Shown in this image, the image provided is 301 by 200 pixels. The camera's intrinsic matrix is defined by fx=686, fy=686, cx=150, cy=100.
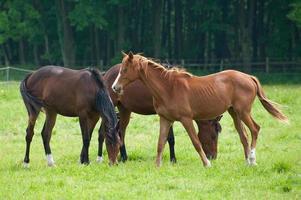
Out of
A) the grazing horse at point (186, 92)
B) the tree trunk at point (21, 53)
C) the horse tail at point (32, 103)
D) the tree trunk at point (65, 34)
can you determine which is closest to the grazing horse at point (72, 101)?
the horse tail at point (32, 103)

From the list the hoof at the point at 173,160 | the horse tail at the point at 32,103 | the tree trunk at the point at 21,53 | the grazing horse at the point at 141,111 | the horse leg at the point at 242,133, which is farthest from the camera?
the tree trunk at the point at 21,53

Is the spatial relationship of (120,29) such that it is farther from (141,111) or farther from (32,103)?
(32,103)

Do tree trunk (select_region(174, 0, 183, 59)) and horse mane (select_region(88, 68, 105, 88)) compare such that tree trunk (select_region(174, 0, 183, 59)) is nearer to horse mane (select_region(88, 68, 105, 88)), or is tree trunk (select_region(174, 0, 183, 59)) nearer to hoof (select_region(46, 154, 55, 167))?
horse mane (select_region(88, 68, 105, 88))

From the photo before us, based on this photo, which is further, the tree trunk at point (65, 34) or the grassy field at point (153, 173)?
the tree trunk at point (65, 34)

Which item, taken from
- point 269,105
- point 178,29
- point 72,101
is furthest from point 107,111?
point 178,29

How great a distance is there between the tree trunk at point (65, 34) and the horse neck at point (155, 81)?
3452 cm

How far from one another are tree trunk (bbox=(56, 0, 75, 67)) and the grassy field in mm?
30059

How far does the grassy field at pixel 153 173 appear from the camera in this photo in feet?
30.8

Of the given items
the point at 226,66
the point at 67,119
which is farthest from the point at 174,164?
the point at 226,66

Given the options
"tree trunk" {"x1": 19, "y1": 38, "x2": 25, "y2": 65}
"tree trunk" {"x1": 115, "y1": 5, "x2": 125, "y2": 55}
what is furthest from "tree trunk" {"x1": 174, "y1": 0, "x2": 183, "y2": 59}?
"tree trunk" {"x1": 19, "y1": 38, "x2": 25, "y2": 65}

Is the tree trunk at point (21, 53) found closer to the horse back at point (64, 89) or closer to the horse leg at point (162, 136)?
the horse back at point (64, 89)

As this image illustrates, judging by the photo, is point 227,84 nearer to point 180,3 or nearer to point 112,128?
point 112,128

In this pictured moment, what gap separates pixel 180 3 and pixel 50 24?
9.91 m

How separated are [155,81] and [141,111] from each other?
1631 millimetres
